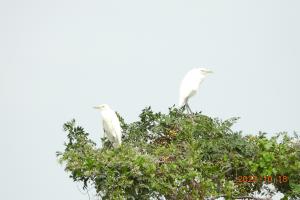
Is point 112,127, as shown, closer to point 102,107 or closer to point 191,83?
point 102,107

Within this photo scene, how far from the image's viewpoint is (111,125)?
12.0 metres

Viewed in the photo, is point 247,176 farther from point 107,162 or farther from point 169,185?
point 107,162

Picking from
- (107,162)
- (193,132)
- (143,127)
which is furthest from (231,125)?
(107,162)

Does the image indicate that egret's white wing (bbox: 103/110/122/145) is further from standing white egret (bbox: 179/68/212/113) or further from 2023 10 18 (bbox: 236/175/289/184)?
2023 10 18 (bbox: 236/175/289/184)

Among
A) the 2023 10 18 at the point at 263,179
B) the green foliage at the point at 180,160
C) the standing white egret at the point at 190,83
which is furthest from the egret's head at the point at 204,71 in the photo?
the 2023 10 18 at the point at 263,179

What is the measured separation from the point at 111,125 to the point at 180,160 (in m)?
1.98

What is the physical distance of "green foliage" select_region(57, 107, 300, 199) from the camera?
1003 centimetres

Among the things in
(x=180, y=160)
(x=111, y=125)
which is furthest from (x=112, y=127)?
(x=180, y=160)

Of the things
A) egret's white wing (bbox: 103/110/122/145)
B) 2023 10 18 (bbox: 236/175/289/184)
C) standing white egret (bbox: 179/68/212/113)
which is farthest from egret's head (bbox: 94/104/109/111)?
2023 10 18 (bbox: 236/175/289/184)

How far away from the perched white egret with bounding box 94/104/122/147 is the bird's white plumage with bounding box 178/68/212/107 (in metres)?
1.26

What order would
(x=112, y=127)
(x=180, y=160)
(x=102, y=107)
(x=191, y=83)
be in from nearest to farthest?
(x=180, y=160) → (x=112, y=127) → (x=102, y=107) → (x=191, y=83)

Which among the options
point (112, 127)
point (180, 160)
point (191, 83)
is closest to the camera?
point (180, 160)

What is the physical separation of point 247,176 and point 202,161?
775 mm

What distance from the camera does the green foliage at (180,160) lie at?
1003 cm
